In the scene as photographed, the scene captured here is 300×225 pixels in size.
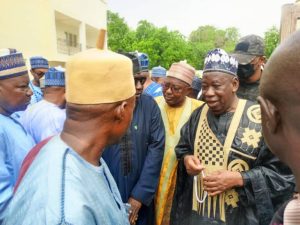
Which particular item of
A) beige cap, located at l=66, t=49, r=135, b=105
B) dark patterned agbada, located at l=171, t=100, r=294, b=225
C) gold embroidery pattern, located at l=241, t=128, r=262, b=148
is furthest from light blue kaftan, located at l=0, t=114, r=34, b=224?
gold embroidery pattern, located at l=241, t=128, r=262, b=148

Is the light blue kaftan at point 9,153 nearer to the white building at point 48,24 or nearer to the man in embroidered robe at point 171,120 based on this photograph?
the man in embroidered robe at point 171,120

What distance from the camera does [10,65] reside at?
2.52m

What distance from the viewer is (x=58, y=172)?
111cm

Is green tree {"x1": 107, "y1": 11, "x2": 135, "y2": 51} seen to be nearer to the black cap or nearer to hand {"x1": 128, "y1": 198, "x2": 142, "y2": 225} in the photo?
the black cap

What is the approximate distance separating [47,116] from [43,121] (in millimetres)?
65

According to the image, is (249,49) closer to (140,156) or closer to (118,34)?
(140,156)

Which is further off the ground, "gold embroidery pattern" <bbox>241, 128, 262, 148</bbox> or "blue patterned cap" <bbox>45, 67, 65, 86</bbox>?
"blue patterned cap" <bbox>45, 67, 65, 86</bbox>

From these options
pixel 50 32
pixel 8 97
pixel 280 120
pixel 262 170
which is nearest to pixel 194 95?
pixel 262 170

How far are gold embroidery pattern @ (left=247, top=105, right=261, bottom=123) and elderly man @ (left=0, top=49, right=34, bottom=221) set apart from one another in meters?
1.75

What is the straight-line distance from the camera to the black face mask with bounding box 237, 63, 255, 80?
3563 millimetres

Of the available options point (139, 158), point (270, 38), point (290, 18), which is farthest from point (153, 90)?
point (270, 38)

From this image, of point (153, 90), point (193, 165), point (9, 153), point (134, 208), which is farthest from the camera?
point (153, 90)

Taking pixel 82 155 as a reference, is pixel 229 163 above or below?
below

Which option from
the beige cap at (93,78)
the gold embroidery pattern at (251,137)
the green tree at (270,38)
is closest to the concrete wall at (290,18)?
the gold embroidery pattern at (251,137)
